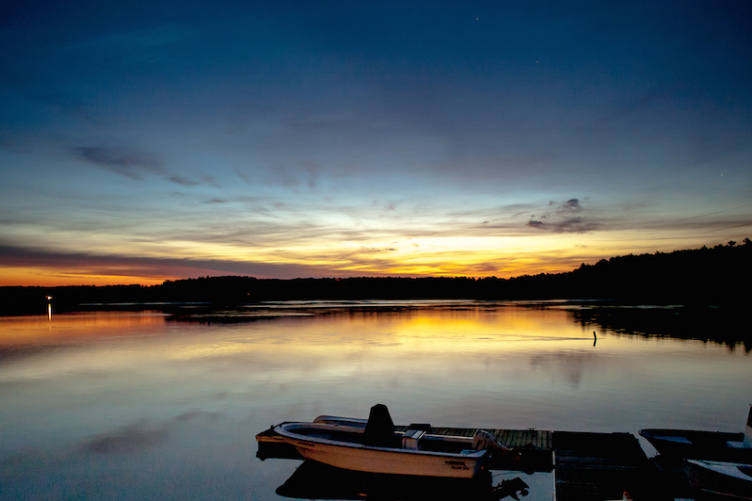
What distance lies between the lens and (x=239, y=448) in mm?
13445

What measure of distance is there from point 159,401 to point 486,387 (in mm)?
12797

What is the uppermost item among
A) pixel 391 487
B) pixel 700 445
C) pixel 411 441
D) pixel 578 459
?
pixel 411 441

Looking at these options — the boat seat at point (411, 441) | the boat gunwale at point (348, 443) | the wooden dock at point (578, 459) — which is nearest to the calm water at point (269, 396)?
the wooden dock at point (578, 459)

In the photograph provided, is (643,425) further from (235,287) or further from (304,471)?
(235,287)

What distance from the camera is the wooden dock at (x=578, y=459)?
9.35 m

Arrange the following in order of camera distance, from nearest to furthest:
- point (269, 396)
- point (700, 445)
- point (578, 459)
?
point (700, 445)
point (578, 459)
point (269, 396)

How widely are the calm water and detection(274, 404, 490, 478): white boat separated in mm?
1195

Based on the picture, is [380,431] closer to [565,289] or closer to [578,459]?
[578,459]

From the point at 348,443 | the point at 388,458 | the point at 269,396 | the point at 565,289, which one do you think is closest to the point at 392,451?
the point at 388,458

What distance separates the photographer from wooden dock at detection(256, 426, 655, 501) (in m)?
9.35

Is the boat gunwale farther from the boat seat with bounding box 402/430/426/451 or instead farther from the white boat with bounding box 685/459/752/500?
the white boat with bounding box 685/459/752/500

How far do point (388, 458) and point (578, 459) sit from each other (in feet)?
13.6

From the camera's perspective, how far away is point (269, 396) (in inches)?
774

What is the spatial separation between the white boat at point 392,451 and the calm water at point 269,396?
119 cm
